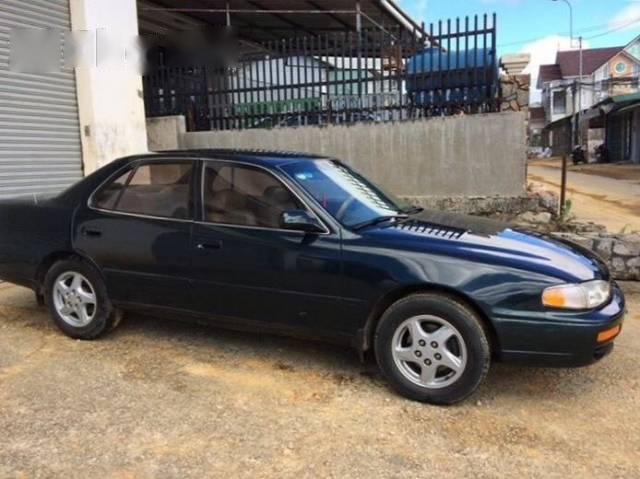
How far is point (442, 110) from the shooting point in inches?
332

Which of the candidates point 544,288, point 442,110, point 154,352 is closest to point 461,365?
point 544,288

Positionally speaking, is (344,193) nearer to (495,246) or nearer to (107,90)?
(495,246)

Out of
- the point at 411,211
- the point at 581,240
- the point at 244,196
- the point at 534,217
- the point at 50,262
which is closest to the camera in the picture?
the point at 244,196

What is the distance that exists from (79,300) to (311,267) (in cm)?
205

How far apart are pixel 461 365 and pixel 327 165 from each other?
1.90 metres

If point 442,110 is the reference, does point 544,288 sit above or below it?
below

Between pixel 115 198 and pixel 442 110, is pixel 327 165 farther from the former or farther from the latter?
pixel 442 110

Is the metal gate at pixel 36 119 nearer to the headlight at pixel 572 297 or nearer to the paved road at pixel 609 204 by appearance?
the headlight at pixel 572 297

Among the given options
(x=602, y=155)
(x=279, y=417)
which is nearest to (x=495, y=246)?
(x=279, y=417)

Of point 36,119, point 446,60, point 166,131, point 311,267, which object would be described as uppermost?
point 446,60

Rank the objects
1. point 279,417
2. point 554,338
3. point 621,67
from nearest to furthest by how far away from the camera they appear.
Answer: point 554,338
point 279,417
point 621,67

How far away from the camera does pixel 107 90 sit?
29.5 ft

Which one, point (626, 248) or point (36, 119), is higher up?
point (36, 119)

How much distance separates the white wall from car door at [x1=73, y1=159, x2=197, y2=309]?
4.35m
